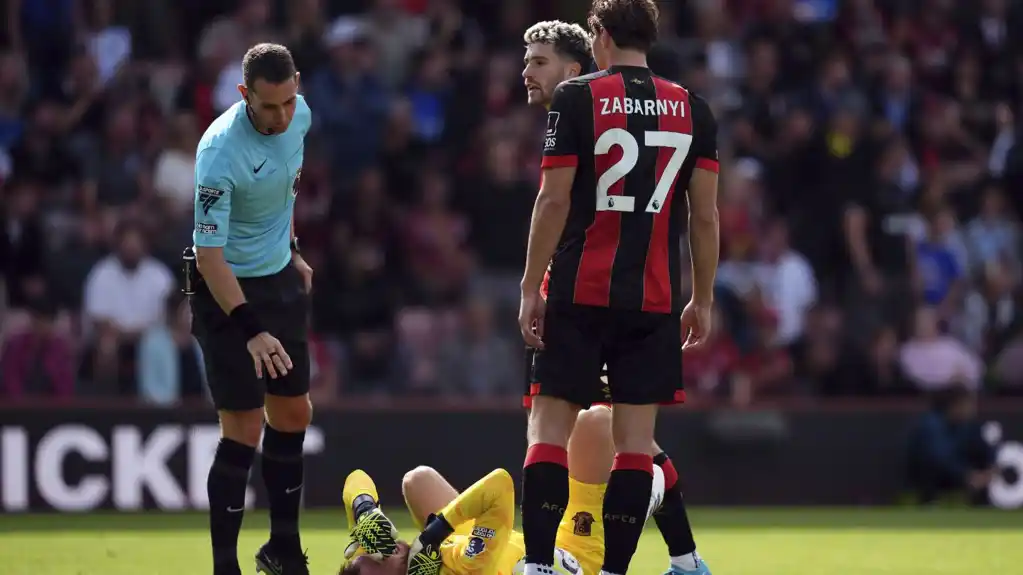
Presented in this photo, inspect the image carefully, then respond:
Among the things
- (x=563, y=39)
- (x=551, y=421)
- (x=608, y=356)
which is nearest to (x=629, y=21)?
(x=563, y=39)

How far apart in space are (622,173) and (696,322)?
30.3 inches

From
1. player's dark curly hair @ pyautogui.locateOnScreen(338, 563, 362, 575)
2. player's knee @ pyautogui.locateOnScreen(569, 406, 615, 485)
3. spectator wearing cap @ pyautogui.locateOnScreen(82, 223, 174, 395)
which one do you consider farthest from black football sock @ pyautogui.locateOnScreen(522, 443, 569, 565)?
spectator wearing cap @ pyautogui.locateOnScreen(82, 223, 174, 395)

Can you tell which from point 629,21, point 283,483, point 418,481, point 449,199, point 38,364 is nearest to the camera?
point 629,21

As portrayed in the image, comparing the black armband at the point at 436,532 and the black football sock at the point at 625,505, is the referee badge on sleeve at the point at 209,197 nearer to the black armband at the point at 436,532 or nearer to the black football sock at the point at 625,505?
the black armband at the point at 436,532

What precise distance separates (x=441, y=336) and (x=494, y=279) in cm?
68

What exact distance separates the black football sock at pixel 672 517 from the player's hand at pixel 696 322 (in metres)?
0.61

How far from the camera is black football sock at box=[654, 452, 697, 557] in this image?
7.07 m

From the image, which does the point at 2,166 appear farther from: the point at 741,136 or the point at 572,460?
the point at 572,460

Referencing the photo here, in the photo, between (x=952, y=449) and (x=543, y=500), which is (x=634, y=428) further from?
(x=952, y=449)

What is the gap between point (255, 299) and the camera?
7242 mm

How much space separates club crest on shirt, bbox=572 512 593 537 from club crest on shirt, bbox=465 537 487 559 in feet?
1.47

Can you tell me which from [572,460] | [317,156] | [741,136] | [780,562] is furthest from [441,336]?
[572,460]

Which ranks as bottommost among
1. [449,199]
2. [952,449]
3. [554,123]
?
[952,449]

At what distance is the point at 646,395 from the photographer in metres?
6.32
